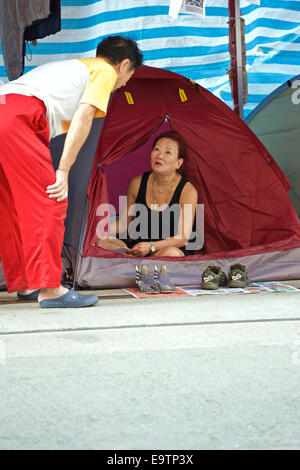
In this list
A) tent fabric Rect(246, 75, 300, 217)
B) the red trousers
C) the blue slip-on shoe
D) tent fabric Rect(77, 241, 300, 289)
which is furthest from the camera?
tent fabric Rect(246, 75, 300, 217)

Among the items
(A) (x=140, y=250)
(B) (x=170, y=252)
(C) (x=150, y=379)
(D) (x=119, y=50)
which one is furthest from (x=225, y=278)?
(C) (x=150, y=379)

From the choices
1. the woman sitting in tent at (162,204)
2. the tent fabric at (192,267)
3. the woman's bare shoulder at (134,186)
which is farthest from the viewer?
the woman's bare shoulder at (134,186)

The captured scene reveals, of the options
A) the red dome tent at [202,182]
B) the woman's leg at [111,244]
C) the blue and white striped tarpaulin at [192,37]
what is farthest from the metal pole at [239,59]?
the blue and white striped tarpaulin at [192,37]

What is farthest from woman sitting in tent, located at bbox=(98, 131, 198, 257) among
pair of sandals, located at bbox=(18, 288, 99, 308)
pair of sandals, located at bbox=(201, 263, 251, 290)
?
pair of sandals, located at bbox=(18, 288, 99, 308)

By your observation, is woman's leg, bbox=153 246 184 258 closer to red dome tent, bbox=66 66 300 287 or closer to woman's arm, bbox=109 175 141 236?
red dome tent, bbox=66 66 300 287

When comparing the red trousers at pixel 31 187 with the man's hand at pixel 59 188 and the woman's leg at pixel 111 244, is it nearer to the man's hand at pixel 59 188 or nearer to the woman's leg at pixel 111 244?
the man's hand at pixel 59 188

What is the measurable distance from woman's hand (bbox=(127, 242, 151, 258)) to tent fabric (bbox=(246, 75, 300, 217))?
1590 millimetres

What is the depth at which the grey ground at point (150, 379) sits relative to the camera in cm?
88

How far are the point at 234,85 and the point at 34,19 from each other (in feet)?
3.60

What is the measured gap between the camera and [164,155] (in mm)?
2803

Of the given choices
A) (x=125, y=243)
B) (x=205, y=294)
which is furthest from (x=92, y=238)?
(x=205, y=294)

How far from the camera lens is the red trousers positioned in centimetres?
181

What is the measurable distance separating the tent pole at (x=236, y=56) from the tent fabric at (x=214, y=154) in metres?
0.21

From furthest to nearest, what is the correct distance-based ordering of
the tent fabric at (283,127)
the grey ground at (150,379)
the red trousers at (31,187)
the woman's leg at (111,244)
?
the tent fabric at (283,127), the woman's leg at (111,244), the red trousers at (31,187), the grey ground at (150,379)
